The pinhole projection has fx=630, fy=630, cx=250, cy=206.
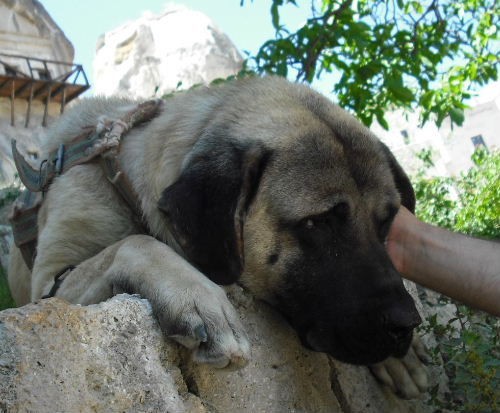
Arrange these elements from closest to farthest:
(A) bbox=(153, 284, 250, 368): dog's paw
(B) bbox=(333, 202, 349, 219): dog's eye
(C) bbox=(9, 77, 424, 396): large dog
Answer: (A) bbox=(153, 284, 250, 368): dog's paw < (C) bbox=(9, 77, 424, 396): large dog < (B) bbox=(333, 202, 349, 219): dog's eye

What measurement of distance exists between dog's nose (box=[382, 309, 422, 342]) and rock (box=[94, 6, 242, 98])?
2512 centimetres

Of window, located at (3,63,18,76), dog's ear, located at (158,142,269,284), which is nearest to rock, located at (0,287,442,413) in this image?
dog's ear, located at (158,142,269,284)

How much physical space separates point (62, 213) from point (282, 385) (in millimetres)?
1326

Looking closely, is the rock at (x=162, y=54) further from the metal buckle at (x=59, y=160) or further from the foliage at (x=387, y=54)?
the metal buckle at (x=59, y=160)

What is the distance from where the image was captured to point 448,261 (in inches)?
109

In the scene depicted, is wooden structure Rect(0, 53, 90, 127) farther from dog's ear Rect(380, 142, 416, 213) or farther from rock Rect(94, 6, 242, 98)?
dog's ear Rect(380, 142, 416, 213)

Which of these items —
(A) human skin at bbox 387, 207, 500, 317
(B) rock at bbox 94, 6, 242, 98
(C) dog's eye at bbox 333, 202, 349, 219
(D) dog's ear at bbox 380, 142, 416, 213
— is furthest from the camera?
(B) rock at bbox 94, 6, 242, 98

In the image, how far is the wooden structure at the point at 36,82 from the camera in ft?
75.0

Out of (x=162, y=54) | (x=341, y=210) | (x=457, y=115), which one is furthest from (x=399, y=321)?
(x=162, y=54)

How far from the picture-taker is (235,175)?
232 centimetres

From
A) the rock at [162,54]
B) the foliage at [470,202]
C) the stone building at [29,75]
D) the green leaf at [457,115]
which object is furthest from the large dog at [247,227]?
the rock at [162,54]

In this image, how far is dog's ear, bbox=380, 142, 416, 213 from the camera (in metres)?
2.80

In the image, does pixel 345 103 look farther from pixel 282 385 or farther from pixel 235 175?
pixel 282 385

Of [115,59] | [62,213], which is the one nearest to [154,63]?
[115,59]
